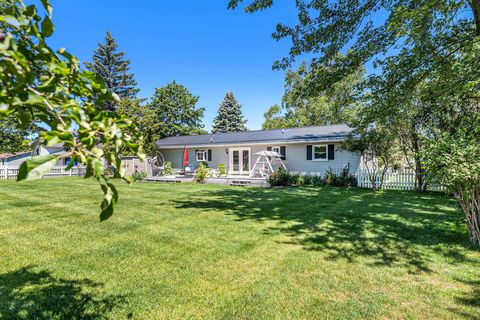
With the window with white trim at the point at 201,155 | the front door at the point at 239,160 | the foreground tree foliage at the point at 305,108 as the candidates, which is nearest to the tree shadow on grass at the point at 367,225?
the front door at the point at 239,160

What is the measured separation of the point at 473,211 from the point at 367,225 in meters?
1.98

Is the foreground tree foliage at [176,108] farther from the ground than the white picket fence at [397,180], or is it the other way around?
the foreground tree foliage at [176,108]

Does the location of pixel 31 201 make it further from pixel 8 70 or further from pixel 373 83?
pixel 373 83

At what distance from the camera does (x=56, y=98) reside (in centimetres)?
104

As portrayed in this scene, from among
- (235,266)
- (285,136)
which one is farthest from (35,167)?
(285,136)

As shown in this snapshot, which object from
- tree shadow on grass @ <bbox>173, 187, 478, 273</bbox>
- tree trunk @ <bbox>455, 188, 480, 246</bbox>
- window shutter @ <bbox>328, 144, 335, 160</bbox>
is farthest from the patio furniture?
tree trunk @ <bbox>455, 188, 480, 246</bbox>

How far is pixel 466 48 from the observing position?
22.2ft

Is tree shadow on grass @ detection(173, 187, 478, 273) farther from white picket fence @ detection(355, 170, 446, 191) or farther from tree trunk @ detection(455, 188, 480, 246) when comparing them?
white picket fence @ detection(355, 170, 446, 191)

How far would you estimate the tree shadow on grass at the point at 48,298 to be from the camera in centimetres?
266

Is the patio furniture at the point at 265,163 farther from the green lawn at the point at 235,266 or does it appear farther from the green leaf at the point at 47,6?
the green leaf at the point at 47,6

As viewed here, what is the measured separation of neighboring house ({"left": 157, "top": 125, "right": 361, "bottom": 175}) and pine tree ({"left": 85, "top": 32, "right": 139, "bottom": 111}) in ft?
81.0

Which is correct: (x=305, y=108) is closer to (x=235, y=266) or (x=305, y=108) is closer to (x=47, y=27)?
(x=235, y=266)

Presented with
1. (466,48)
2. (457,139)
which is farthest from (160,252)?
(466,48)

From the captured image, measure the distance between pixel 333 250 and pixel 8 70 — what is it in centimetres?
475
